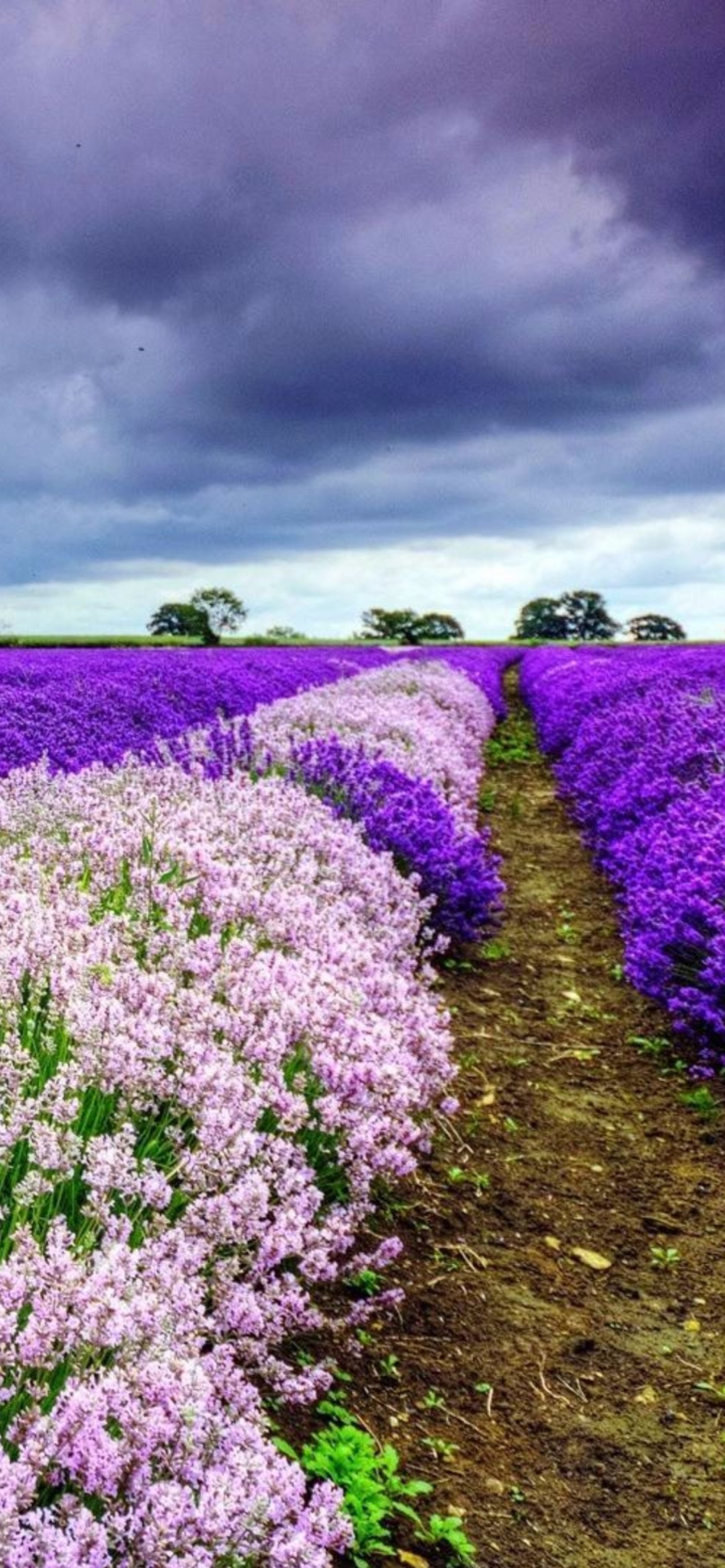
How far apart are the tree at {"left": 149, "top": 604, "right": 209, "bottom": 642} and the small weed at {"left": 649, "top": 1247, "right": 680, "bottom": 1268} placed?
57223 mm

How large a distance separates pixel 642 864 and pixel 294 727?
3233mm

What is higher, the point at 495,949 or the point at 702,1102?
the point at 495,949

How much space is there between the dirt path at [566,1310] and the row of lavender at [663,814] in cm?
33

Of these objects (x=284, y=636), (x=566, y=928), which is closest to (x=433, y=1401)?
(x=566, y=928)

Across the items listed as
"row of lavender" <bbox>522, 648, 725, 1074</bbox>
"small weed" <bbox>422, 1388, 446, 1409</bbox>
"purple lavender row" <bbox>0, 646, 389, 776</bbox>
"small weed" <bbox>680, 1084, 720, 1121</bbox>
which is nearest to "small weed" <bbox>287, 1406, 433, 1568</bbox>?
"small weed" <bbox>422, 1388, 446, 1409</bbox>

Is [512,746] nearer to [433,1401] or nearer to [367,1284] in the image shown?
[367,1284]

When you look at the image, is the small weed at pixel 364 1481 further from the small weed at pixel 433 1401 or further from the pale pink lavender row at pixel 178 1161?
the small weed at pixel 433 1401

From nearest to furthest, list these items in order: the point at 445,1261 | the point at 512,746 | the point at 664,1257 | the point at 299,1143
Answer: the point at 299,1143 → the point at 445,1261 → the point at 664,1257 → the point at 512,746

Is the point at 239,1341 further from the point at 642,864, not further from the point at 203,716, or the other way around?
the point at 203,716

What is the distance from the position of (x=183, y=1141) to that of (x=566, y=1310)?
1.44 meters

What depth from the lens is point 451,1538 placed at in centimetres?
268

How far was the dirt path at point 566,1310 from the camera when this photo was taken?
116 inches

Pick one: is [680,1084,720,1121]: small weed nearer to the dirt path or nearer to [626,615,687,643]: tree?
the dirt path

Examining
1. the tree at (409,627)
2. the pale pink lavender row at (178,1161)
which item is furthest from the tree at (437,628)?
the pale pink lavender row at (178,1161)
